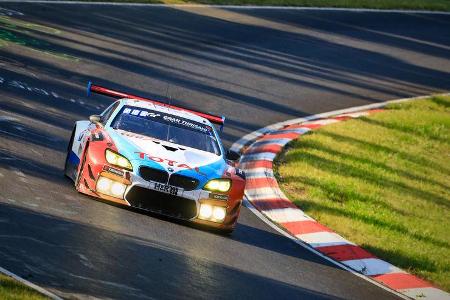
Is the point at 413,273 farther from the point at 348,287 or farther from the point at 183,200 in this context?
the point at 183,200

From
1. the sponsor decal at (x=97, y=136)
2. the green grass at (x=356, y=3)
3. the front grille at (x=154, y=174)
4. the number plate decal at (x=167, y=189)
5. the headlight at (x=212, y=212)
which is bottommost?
the headlight at (x=212, y=212)

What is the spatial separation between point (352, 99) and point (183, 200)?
518 inches

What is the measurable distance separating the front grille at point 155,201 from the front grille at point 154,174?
13cm

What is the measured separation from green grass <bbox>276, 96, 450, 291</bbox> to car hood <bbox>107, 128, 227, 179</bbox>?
2.10 metres

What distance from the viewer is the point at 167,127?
13.2m

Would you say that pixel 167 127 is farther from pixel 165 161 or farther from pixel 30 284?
pixel 30 284

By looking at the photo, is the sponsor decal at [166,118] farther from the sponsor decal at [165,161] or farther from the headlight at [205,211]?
the headlight at [205,211]

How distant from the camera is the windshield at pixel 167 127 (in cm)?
1295

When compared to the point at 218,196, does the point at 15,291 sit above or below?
below

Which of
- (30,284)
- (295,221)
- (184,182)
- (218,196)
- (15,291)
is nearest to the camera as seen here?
(15,291)

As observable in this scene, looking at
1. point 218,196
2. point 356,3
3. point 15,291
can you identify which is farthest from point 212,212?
point 356,3

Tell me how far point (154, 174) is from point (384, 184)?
5821 millimetres

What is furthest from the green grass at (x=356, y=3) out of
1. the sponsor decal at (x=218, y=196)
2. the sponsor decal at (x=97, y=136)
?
the sponsor decal at (x=218, y=196)

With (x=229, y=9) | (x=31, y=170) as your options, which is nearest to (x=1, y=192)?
(x=31, y=170)
